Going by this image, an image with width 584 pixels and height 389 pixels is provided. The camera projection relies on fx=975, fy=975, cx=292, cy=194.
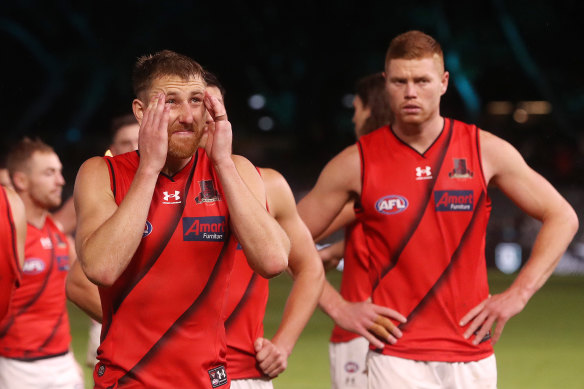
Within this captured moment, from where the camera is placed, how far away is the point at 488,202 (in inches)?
199

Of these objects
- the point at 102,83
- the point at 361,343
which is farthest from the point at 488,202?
the point at 102,83

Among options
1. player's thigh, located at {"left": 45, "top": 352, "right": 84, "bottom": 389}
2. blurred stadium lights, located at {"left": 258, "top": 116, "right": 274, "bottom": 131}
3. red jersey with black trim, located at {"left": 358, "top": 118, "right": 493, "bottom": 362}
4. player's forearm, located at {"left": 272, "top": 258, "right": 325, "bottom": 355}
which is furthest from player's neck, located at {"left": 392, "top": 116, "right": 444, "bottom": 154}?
blurred stadium lights, located at {"left": 258, "top": 116, "right": 274, "bottom": 131}

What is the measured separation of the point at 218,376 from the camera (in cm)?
349

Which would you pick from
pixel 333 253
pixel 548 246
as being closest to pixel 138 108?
pixel 548 246

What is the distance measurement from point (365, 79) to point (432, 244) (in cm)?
202

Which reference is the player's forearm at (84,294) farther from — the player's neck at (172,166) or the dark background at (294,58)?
the dark background at (294,58)

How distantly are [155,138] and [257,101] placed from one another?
34.9 meters

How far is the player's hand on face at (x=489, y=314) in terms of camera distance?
15.9ft

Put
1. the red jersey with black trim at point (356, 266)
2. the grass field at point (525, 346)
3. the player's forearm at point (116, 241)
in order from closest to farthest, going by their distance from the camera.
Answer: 1. the player's forearm at point (116, 241)
2. the red jersey with black trim at point (356, 266)
3. the grass field at point (525, 346)

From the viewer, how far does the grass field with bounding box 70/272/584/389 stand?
36.1ft

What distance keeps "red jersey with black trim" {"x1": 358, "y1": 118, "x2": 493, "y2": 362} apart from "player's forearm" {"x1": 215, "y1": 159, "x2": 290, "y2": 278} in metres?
1.67

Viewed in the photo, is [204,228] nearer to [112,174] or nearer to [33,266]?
[112,174]

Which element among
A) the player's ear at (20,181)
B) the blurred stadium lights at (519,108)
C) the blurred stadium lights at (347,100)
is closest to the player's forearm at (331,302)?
the player's ear at (20,181)

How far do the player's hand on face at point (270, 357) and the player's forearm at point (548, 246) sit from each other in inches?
51.5
